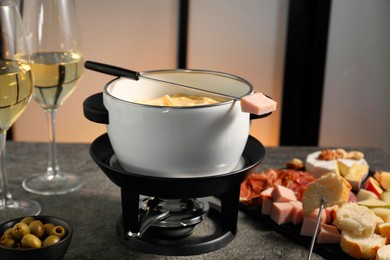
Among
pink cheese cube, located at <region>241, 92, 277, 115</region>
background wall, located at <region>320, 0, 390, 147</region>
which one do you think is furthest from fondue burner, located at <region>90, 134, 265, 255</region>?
background wall, located at <region>320, 0, 390, 147</region>

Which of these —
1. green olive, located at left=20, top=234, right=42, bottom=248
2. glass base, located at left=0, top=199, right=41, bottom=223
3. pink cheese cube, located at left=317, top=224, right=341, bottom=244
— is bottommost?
glass base, located at left=0, top=199, right=41, bottom=223

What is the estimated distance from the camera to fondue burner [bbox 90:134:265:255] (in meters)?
0.87

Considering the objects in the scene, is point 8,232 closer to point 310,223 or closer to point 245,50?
point 310,223

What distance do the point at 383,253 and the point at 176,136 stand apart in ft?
1.18

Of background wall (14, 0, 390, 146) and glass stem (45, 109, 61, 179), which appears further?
background wall (14, 0, 390, 146)

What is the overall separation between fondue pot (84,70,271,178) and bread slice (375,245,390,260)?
10.0 inches

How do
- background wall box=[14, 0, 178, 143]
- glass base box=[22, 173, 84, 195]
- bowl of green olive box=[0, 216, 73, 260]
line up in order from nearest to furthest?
bowl of green olive box=[0, 216, 73, 260] < glass base box=[22, 173, 84, 195] < background wall box=[14, 0, 178, 143]

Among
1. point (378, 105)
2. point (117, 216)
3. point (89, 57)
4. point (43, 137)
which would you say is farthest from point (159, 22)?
point (117, 216)

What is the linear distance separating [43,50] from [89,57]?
1559 mm

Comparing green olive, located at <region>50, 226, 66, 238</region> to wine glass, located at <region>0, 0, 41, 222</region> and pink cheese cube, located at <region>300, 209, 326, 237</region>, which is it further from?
pink cheese cube, located at <region>300, 209, 326, 237</region>

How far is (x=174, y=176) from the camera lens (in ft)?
2.91

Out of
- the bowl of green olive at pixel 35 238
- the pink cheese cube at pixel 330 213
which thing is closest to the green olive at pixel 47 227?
the bowl of green olive at pixel 35 238

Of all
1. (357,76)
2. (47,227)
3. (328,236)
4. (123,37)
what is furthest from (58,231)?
(357,76)

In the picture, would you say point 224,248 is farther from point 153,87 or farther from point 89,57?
point 89,57
